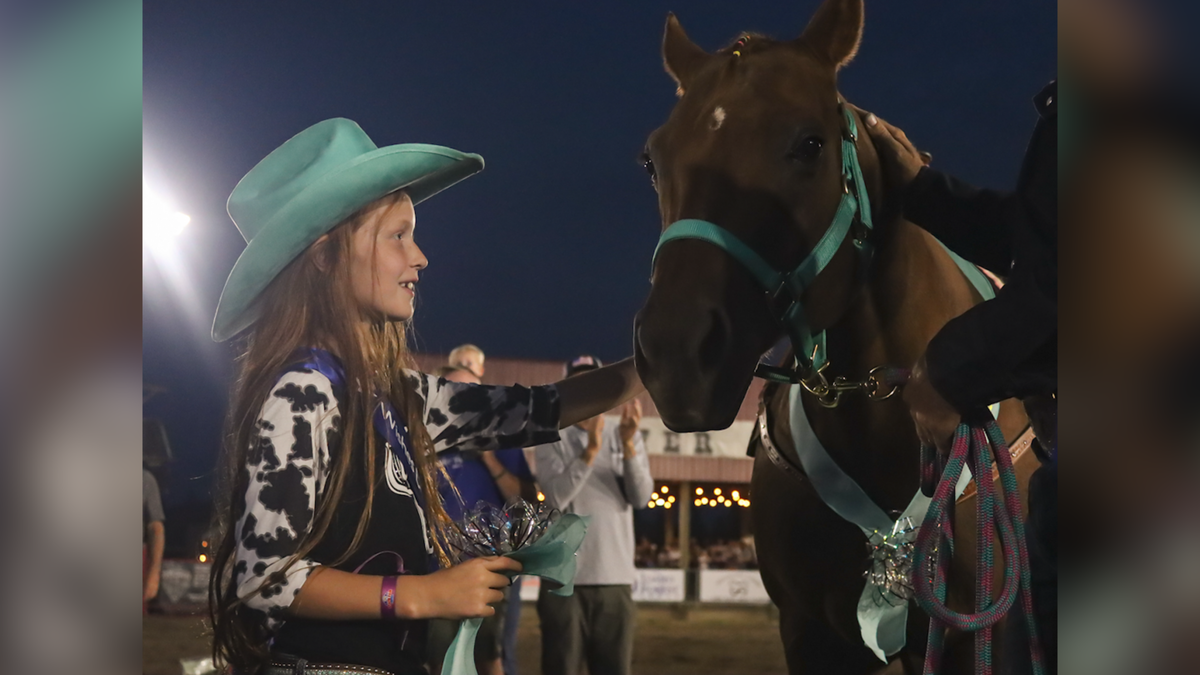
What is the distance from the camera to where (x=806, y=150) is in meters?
1.57

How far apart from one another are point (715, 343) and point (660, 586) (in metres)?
11.0

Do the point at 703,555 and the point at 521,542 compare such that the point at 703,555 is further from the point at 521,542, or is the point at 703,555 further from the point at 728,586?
the point at 521,542

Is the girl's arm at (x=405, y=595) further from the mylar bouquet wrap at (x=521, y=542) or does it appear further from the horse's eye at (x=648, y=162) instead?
the horse's eye at (x=648, y=162)

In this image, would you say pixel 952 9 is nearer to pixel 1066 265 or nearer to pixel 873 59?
pixel 873 59

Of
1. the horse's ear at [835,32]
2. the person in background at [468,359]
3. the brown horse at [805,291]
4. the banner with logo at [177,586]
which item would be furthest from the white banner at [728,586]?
the horse's ear at [835,32]

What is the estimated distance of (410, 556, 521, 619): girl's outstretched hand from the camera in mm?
1299

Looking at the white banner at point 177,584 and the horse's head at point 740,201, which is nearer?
the horse's head at point 740,201

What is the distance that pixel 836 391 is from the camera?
1715 millimetres

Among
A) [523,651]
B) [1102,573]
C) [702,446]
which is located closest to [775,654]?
[523,651]

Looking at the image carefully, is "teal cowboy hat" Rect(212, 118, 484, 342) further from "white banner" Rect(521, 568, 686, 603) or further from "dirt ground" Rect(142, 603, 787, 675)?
"white banner" Rect(521, 568, 686, 603)

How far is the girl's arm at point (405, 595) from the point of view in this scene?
130 centimetres

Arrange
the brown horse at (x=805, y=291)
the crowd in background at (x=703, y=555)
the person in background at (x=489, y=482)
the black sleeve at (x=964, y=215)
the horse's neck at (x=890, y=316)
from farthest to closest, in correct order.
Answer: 1. the crowd in background at (x=703, y=555)
2. the person in background at (x=489, y=482)
3. the horse's neck at (x=890, y=316)
4. the black sleeve at (x=964, y=215)
5. the brown horse at (x=805, y=291)

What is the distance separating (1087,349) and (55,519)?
3.11 feet

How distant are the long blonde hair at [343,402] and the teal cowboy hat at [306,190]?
0.14 feet
